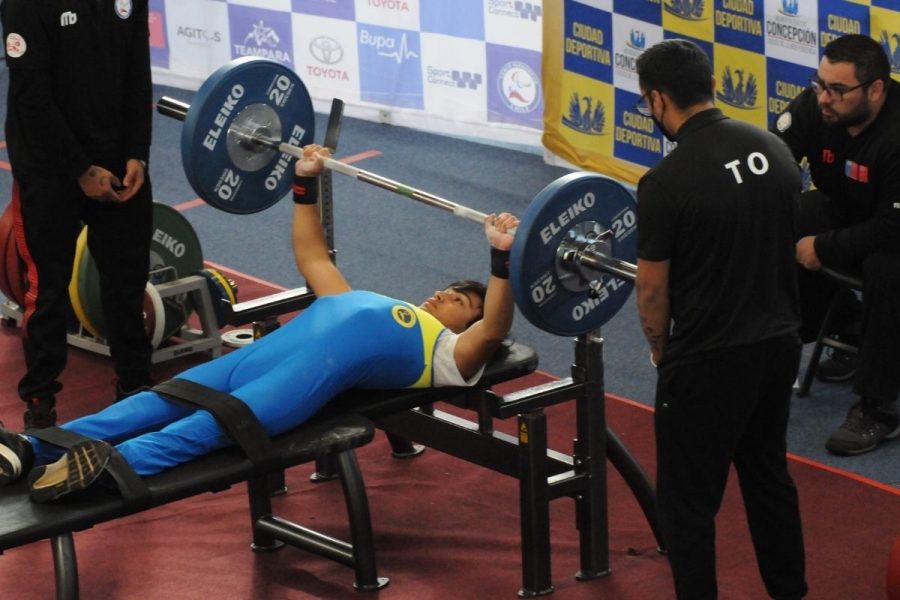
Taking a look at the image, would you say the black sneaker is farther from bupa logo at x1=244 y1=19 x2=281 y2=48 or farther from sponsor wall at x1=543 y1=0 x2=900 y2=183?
bupa logo at x1=244 y1=19 x2=281 y2=48

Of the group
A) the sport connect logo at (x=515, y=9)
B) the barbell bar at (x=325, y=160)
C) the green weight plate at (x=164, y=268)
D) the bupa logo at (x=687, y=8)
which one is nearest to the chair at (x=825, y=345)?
the barbell bar at (x=325, y=160)

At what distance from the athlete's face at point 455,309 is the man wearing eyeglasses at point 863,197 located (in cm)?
117

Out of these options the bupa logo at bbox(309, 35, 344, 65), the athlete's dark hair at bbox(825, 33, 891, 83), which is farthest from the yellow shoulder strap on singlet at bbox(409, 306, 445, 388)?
the bupa logo at bbox(309, 35, 344, 65)

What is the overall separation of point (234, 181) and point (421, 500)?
3.38 ft

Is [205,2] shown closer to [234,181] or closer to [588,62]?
[588,62]

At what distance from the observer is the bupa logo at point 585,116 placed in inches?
251

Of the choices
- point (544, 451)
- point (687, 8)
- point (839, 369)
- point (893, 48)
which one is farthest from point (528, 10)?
point (544, 451)

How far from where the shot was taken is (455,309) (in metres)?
3.60

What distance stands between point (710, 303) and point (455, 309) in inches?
33.2

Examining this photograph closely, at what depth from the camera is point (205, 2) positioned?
313 inches

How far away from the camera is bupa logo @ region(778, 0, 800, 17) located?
214 inches

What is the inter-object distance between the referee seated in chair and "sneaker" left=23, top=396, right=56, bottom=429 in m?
1.04

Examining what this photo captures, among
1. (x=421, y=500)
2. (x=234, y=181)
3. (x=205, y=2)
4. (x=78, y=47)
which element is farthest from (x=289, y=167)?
(x=205, y=2)

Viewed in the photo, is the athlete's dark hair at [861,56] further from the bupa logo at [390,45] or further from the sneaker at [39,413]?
the bupa logo at [390,45]
